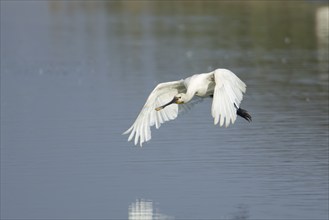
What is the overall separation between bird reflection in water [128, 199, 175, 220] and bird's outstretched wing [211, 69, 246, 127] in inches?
84.4

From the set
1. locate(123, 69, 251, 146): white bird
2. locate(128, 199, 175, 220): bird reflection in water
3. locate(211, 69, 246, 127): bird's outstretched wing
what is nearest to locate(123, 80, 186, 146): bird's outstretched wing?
locate(123, 69, 251, 146): white bird

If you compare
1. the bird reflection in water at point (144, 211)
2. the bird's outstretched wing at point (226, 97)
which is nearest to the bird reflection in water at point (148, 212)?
the bird reflection in water at point (144, 211)

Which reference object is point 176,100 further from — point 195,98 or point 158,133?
point 158,133

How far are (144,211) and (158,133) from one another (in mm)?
5573

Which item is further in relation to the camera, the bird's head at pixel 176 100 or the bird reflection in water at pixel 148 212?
the bird reflection in water at pixel 148 212

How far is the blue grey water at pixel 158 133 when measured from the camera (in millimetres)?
14914

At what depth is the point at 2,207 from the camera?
587 inches

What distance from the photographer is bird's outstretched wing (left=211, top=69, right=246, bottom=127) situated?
1180cm

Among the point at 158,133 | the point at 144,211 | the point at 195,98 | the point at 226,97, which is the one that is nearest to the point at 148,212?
the point at 144,211

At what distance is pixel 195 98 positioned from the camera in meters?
13.9

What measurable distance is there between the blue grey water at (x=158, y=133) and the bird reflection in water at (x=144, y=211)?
0.6 inches

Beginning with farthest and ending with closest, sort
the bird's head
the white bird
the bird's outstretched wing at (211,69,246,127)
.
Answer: the bird's head → the white bird → the bird's outstretched wing at (211,69,246,127)

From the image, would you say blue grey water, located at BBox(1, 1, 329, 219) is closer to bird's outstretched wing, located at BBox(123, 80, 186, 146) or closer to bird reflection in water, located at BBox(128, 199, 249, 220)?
bird reflection in water, located at BBox(128, 199, 249, 220)

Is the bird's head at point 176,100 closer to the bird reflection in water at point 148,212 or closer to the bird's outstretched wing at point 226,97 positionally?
the bird's outstretched wing at point 226,97
